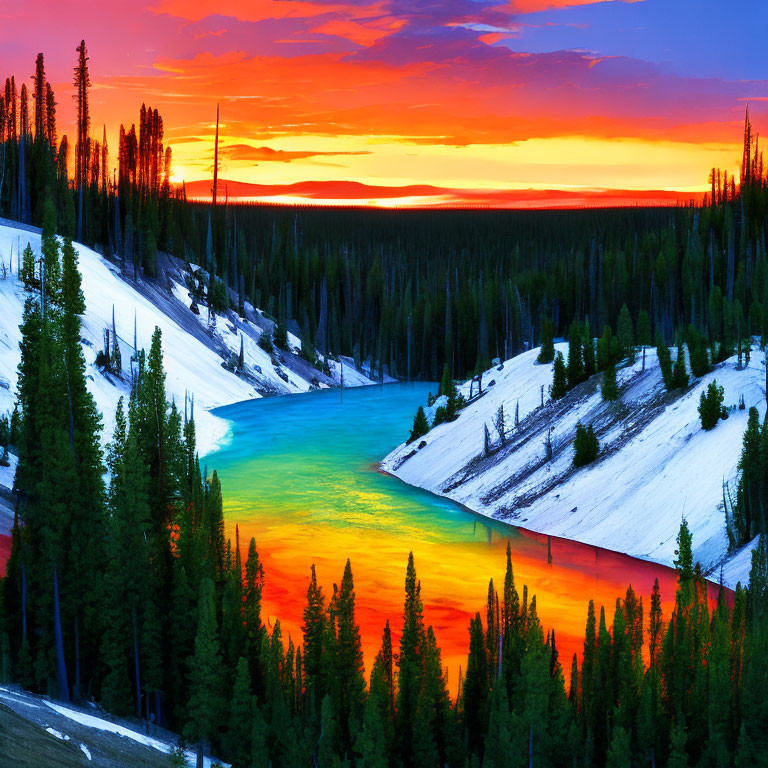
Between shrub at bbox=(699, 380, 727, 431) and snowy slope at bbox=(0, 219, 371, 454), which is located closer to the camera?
shrub at bbox=(699, 380, 727, 431)

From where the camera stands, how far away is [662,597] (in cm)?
3030

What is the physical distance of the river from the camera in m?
29.8

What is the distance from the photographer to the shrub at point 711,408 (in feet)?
126

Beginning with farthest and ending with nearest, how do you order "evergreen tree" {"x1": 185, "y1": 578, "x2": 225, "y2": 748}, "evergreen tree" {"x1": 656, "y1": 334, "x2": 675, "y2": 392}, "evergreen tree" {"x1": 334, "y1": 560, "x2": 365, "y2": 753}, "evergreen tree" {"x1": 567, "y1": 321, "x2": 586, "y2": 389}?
"evergreen tree" {"x1": 567, "y1": 321, "x2": 586, "y2": 389} → "evergreen tree" {"x1": 656, "y1": 334, "x2": 675, "y2": 392} → "evergreen tree" {"x1": 185, "y1": 578, "x2": 225, "y2": 748} → "evergreen tree" {"x1": 334, "y1": 560, "x2": 365, "y2": 753}

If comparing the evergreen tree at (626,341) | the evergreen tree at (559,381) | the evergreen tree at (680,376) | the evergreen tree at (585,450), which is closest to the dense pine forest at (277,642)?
the evergreen tree at (680,376)

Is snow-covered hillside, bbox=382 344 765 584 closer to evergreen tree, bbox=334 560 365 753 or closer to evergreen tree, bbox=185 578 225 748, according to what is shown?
evergreen tree, bbox=334 560 365 753

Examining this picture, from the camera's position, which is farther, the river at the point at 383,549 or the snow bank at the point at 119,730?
the river at the point at 383,549

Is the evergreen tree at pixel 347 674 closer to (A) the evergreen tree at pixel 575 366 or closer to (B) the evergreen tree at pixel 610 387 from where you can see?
(B) the evergreen tree at pixel 610 387

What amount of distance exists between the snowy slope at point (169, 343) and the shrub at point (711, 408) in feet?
101

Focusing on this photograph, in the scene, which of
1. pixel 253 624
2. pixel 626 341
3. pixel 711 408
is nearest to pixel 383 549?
pixel 253 624

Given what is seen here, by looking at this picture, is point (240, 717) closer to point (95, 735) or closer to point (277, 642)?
point (277, 642)

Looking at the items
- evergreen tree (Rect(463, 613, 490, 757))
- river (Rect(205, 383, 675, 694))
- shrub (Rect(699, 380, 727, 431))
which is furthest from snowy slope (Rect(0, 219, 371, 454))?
evergreen tree (Rect(463, 613, 490, 757))

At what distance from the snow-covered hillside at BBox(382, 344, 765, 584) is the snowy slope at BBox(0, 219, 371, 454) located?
18.3 meters

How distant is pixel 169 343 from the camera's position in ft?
252
